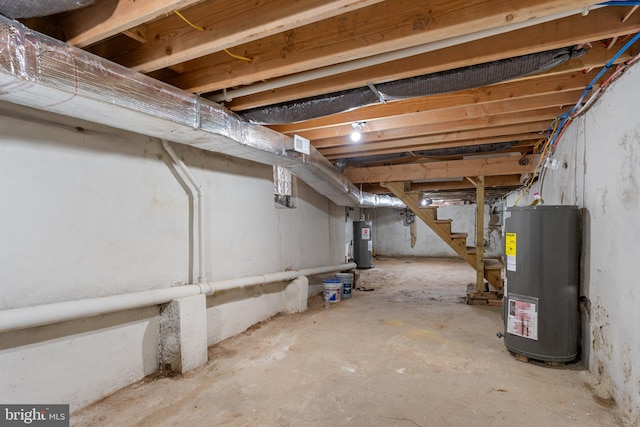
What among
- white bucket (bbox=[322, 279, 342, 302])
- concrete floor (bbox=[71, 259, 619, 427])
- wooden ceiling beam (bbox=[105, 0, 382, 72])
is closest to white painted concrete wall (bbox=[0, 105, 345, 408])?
concrete floor (bbox=[71, 259, 619, 427])

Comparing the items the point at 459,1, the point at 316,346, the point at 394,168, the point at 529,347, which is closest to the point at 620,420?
the point at 529,347

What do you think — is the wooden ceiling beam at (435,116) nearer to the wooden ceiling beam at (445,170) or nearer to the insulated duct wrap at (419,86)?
the insulated duct wrap at (419,86)

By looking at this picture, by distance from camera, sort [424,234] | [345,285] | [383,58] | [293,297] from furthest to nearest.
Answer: [424,234] → [345,285] → [293,297] → [383,58]

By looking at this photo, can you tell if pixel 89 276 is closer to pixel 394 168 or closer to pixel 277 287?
pixel 277 287

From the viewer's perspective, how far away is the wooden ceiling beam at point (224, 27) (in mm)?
1255

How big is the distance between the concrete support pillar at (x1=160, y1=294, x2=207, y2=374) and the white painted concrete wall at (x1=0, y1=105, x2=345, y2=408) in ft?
0.28

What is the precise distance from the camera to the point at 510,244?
8.16 ft

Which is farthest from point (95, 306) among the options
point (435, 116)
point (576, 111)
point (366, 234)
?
point (366, 234)

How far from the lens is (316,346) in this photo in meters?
2.72

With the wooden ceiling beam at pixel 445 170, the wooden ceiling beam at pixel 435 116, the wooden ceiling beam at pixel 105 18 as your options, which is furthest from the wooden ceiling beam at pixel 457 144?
the wooden ceiling beam at pixel 105 18

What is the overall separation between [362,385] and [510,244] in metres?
1.50

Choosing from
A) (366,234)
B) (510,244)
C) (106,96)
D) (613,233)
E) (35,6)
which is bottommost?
(366,234)

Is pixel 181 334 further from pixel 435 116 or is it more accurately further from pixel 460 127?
pixel 460 127

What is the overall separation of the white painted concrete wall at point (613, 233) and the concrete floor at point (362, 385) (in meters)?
0.22
